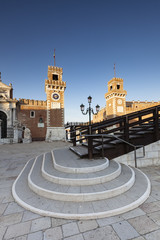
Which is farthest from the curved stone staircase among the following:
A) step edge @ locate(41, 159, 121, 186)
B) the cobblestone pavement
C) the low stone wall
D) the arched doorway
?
the arched doorway

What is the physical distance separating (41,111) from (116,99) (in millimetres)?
19391


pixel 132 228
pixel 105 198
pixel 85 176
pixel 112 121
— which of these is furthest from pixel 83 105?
pixel 132 228

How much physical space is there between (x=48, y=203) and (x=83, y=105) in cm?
768

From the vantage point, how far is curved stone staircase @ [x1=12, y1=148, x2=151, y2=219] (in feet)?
6.60

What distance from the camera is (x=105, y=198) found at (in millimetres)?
2324

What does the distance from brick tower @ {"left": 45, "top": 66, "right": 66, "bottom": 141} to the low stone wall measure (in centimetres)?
1648

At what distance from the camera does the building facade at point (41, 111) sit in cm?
1916

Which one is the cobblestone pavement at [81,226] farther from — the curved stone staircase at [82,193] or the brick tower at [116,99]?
the brick tower at [116,99]

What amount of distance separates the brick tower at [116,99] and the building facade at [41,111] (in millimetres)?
13750

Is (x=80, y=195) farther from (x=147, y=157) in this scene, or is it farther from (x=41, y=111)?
(x=41, y=111)

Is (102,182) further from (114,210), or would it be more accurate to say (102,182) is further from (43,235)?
(43,235)

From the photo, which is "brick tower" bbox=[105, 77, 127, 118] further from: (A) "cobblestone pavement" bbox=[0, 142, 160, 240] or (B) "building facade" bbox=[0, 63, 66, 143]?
(A) "cobblestone pavement" bbox=[0, 142, 160, 240]

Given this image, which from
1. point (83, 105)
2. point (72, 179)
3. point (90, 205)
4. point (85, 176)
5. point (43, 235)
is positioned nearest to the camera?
point (43, 235)

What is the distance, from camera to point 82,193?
229 cm
